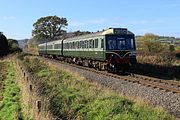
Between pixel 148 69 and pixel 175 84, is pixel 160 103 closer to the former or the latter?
pixel 175 84

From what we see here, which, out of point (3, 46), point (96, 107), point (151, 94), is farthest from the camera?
point (3, 46)

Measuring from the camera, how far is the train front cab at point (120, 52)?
87.8ft

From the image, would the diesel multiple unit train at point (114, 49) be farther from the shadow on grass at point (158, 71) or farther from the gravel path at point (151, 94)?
the gravel path at point (151, 94)

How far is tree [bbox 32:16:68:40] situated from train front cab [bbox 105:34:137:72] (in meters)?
81.3

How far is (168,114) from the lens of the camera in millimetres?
11836

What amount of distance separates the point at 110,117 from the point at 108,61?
15321mm

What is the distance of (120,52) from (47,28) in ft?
273

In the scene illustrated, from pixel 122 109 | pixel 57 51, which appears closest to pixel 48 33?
pixel 57 51

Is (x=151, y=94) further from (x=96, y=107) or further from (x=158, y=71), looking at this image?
(x=158, y=71)

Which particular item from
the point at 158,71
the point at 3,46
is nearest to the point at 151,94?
the point at 158,71

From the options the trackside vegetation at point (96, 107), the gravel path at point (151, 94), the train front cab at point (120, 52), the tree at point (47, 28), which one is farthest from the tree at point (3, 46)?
the trackside vegetation at point (96, 107)

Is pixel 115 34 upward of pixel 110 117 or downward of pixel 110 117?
upward

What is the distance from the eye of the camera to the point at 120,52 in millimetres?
27156

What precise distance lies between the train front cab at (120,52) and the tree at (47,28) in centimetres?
8132
